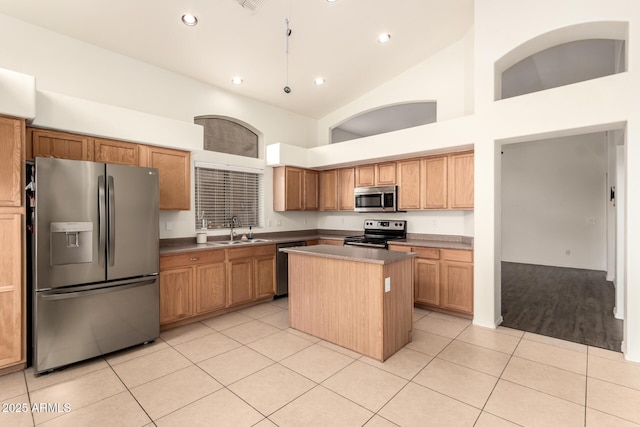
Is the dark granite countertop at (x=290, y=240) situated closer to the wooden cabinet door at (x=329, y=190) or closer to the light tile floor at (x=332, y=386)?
the wooden cabinet door at (x=329, y=190)

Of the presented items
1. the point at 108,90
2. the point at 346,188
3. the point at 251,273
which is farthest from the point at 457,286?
the point at 108,90

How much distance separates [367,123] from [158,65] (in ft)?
15.5

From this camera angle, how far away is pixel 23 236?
8.85 feet

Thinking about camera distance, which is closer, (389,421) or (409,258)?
(389,421)

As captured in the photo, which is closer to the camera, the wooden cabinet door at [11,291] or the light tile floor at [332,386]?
the light tile floor at [332,386]

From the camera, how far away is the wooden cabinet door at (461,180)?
4.19 meters

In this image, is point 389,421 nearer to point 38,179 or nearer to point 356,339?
point 356,339

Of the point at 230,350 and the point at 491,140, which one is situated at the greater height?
the point at 491,140

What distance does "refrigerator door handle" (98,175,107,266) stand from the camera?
2.93 m

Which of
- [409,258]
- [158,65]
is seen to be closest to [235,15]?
[158,65]

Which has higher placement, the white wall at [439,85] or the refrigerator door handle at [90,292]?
the white wall at [439,85]

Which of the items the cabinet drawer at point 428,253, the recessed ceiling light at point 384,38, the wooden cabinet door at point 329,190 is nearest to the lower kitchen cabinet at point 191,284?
the wooden cabinet door at point 329,190

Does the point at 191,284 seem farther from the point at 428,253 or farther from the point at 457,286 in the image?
the point at 457,286

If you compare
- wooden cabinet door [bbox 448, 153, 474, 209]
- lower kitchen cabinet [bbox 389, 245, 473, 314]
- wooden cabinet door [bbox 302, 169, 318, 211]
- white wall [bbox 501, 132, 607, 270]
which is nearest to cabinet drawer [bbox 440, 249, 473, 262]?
lower kitchen cabinet [bbox 389, 245, 473, 314]
